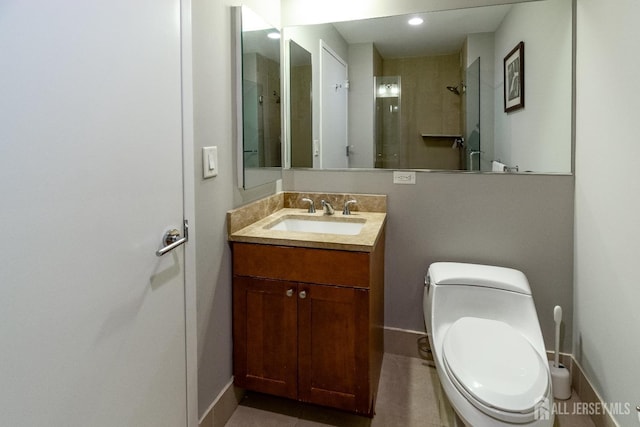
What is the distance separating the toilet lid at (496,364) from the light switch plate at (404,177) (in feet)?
2.58

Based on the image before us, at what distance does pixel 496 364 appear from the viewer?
4.85 feet

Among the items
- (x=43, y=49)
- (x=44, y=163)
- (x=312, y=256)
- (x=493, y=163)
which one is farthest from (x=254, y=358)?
(x=493, y=163)

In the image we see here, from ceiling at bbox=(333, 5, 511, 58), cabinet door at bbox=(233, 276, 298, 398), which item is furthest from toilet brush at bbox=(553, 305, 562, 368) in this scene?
ceiling at bbox=(333, 5, 511, 58)

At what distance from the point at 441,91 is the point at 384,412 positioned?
5.36 feet

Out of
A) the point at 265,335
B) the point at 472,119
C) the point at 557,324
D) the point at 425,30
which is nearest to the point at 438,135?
the point at 472,119

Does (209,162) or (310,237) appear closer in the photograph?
(209,162)

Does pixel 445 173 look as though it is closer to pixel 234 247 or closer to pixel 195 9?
pixel 234 247

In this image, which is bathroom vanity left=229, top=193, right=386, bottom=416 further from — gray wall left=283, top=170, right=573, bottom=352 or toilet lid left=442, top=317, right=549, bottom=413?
gray wall left=283, top=170, right=573, bottom=352

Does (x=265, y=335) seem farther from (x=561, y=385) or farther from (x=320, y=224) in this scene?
(x=561, y=385)

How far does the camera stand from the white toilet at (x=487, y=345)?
132 cm

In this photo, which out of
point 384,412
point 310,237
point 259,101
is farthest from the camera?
point 259,101

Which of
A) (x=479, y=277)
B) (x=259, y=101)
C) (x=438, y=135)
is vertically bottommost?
(x=479, y=277)

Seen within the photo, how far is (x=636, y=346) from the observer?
1395 millimetres

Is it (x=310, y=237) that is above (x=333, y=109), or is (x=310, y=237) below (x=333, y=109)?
below
